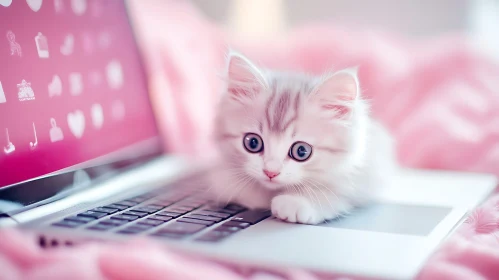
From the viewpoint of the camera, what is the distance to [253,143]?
1089 millimetres

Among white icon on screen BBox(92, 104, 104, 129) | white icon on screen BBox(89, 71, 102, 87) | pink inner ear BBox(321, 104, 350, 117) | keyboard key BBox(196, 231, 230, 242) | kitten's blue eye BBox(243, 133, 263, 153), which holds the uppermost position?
white icon on screen BBox(89, 71, 102, 87)

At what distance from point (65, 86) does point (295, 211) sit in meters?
0.57

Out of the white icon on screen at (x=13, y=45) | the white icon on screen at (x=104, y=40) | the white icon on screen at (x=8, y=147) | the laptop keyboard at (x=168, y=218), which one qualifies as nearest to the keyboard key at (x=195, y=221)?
the laptop keyboard at (x=168, y=218)

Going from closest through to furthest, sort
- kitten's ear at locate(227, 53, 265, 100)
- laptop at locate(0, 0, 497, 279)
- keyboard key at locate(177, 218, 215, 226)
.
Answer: laptop at locate(0, 0, 497, 279)
keyboard key at locate(177, 218, 215, 226)
kitten's ear at locate(227, 53, 265, 100)

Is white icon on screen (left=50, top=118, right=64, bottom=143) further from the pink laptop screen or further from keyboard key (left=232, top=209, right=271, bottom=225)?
keyboard key (left=232, top=209, right=271, bottom=225)

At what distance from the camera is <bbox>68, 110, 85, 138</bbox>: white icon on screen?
1104 mm

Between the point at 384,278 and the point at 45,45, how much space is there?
80 centimetres

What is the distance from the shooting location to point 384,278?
2.25 feet

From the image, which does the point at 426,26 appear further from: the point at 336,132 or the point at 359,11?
the point at 336,132

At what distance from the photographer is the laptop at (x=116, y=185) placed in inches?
31.4

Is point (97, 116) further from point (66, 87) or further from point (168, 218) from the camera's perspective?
point (168, 218)

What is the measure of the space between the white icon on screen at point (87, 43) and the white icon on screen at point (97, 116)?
0.13m

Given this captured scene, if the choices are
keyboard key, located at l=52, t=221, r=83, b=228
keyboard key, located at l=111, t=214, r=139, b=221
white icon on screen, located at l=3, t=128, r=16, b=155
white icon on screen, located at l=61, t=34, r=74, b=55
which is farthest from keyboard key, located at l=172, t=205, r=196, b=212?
white icon on screen, located at l=61, t=34, r=74, b=55

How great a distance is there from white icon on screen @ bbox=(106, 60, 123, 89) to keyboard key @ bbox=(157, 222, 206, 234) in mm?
534
